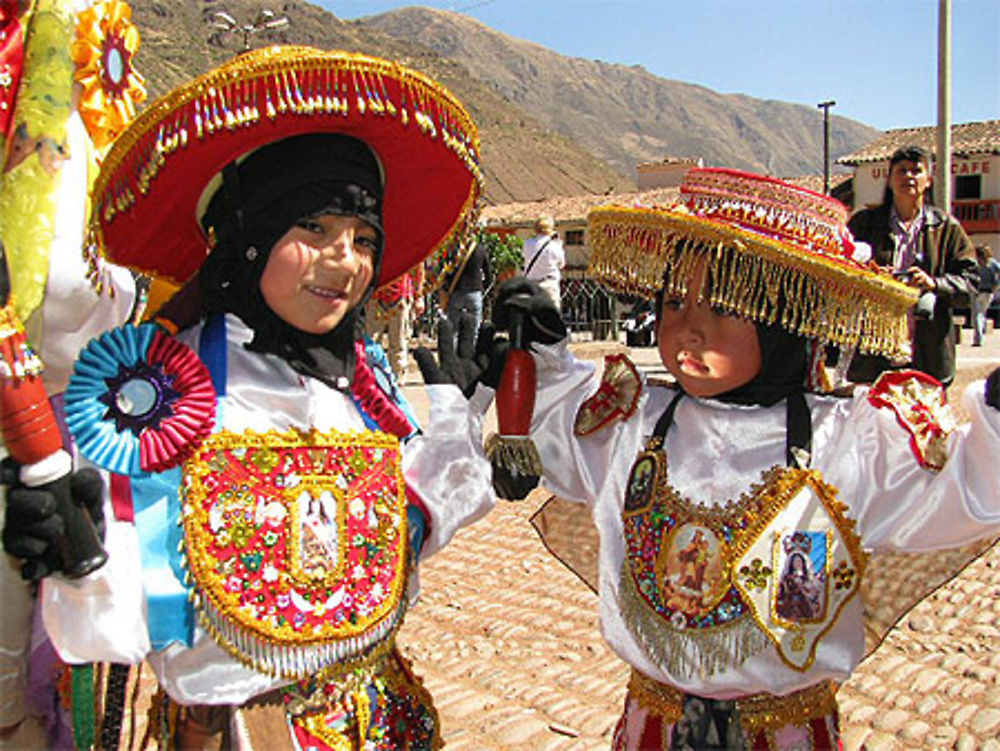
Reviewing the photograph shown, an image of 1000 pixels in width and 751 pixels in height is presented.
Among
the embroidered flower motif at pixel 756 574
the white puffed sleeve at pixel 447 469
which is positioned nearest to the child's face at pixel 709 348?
the embroidered flower motif at pixel 756 574

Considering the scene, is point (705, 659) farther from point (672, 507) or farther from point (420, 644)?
point (420, 644)

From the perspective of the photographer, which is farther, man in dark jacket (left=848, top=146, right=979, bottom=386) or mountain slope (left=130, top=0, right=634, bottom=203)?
mountain slope (left=130, top=0, right=634, bottom=203)

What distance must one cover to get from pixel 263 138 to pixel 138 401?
573 mm

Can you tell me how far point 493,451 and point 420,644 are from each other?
6.86 ft

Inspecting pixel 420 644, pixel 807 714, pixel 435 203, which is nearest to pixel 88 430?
pixel 435 203

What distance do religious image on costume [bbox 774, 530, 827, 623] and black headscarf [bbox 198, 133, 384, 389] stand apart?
Answer: 1036 millimetres

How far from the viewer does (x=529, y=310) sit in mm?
2279

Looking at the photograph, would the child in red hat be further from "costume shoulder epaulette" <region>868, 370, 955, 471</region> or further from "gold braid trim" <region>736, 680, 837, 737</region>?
"costume shoulder epaulette" <region>868, 370, 955, 471</region>

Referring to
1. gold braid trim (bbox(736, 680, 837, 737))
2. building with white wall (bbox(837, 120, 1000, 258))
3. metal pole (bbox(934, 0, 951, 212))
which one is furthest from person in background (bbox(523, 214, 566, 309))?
building with white wall (bbox(837, 120, 1000, 258))

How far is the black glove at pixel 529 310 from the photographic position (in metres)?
2.28

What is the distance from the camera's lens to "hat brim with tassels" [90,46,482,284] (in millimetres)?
1741

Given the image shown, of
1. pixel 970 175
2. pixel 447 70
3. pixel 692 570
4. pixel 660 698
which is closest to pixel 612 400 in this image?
pixel 692 570

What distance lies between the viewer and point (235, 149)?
190cm

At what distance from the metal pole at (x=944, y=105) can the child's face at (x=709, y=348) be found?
9.44 meters
